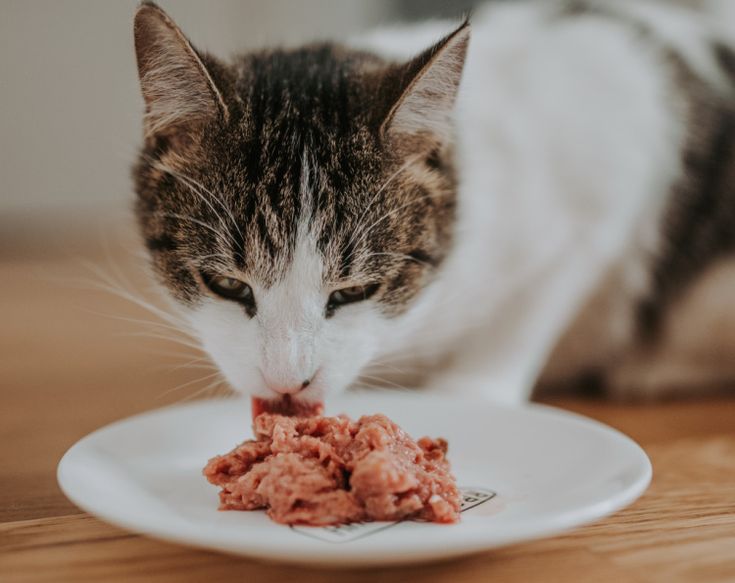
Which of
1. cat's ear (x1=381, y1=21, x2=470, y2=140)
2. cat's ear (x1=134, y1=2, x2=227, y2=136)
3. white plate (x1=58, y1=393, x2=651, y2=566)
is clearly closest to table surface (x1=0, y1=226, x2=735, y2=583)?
white plate (x1=58, y1=393, x2=651, y2=566)

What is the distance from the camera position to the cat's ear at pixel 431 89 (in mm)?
1174

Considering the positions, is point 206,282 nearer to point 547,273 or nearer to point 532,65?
point 547,273

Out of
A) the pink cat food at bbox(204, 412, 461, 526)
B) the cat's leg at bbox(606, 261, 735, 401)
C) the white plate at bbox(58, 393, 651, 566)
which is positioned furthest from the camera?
the cat's leg at bbox(606, 261, 735, 401)

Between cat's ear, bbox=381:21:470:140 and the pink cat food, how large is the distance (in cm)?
46

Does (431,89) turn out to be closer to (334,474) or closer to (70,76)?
(334,474)

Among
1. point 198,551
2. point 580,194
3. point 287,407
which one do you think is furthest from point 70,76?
point 198,551

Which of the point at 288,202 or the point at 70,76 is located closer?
the point at 288,202

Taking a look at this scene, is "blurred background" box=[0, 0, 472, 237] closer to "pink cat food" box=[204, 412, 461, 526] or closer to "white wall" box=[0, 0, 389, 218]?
"white wall" box=[0, 0, 389, 218]

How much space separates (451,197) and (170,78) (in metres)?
0.52

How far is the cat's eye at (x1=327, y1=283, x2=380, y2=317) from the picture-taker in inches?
46.3

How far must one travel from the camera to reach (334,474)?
97 cm

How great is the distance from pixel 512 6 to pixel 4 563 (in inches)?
70.2

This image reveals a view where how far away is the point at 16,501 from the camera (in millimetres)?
1181

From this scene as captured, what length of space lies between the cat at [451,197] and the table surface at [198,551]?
200mm
